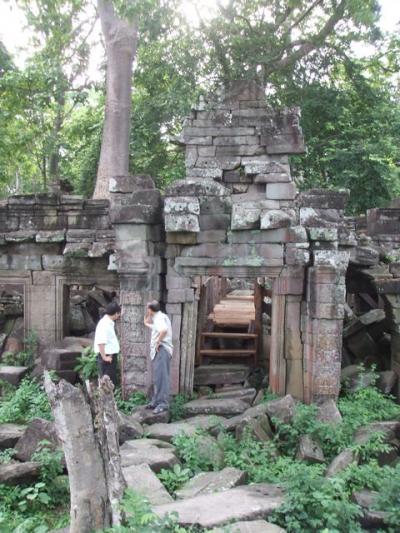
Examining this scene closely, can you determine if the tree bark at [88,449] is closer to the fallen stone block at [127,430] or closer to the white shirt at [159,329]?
the fallen stone block at [127,430]

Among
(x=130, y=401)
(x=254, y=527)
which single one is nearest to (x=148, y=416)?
(x=130, y=401)

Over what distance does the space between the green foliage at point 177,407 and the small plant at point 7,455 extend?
2158 millimetres

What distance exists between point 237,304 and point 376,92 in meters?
7.79

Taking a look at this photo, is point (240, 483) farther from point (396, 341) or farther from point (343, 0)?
point (343, 0)

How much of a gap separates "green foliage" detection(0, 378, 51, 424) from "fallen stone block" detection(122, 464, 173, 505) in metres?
2.12

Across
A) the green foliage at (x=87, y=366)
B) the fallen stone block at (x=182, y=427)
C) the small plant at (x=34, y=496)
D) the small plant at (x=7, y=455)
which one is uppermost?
the green foliage at (x=87, y=366)

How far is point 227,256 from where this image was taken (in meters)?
7.32

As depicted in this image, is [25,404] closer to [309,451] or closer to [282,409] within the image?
[282,409]

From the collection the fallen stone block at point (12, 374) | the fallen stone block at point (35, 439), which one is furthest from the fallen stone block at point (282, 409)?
the fallen stone block at point (12, 374)

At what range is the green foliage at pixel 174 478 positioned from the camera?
5047mm

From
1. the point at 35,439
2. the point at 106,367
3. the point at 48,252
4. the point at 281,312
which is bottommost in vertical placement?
the point at 35,439

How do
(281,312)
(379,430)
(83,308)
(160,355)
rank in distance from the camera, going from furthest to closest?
(83,308) < (281,312) < (160,355) < (379,430)

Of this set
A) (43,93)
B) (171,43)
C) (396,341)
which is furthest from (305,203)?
(171,43)

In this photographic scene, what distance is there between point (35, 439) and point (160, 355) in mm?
1890
